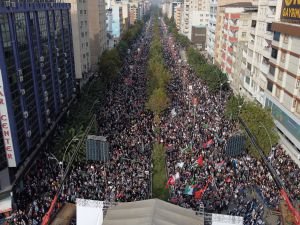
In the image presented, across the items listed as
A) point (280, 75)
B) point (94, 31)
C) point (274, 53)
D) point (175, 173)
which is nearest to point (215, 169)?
point (175, 173)

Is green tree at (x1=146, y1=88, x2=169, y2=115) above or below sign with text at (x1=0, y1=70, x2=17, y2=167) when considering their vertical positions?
below

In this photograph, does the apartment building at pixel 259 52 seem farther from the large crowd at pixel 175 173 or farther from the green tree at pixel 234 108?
the large crowd at pixel 175 173

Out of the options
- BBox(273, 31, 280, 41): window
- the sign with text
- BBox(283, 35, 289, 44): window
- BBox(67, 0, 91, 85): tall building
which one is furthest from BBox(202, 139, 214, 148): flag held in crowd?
BBox(67, 0, 91, 85): tall building

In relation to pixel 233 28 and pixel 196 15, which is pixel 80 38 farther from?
pixel 196 15

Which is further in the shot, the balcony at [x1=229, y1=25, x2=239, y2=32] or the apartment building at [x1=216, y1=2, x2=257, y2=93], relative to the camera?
the balcony at [x1=229, y1=25, x2=239, y2=32]

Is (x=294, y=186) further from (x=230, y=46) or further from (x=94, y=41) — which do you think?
(x=94, y=41)

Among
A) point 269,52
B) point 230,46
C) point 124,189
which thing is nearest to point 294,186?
point 124,189

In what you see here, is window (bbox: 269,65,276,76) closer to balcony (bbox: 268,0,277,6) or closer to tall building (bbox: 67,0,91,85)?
balcony (bbox: 268,0,277,6)

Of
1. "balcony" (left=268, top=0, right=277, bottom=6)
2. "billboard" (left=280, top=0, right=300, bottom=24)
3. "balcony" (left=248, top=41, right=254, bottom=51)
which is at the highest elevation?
"balcony" (left=268, top=0, right=277, bottom=6)
